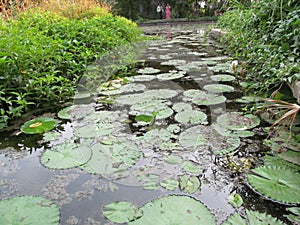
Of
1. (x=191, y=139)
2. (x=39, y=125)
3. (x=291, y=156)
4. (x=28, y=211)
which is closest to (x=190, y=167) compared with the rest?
(x=191, y=139)

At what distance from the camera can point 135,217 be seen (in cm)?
94

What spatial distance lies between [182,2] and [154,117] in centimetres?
1626

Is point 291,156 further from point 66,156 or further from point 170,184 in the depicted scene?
point 66,156

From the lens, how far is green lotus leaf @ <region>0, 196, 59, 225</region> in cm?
93

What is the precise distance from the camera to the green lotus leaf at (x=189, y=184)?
3.63 feet

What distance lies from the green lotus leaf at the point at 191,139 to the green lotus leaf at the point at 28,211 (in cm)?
77

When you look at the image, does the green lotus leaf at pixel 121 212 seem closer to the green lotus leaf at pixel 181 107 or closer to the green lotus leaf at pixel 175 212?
the green lotus leaf at pixel 175 212

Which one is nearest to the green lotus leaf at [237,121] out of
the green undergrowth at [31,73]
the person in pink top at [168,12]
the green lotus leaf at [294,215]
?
the green lotus leaf at [294,215]

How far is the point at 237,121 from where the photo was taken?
171 cm

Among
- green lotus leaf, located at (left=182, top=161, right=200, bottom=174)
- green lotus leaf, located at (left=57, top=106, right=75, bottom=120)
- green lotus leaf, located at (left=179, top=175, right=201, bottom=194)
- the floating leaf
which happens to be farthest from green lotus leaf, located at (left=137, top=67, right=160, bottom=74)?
the floating leaf

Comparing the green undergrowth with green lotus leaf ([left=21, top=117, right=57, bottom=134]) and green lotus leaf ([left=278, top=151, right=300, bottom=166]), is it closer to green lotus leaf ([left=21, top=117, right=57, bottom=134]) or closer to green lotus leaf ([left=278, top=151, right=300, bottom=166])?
green lotus leaf ([left=21, top=117, right=57, bottom=134])

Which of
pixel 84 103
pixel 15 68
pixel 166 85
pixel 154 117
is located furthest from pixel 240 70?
pixel 15 68

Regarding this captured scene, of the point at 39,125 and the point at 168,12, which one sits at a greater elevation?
the point at 168,12

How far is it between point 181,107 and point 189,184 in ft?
3.00
